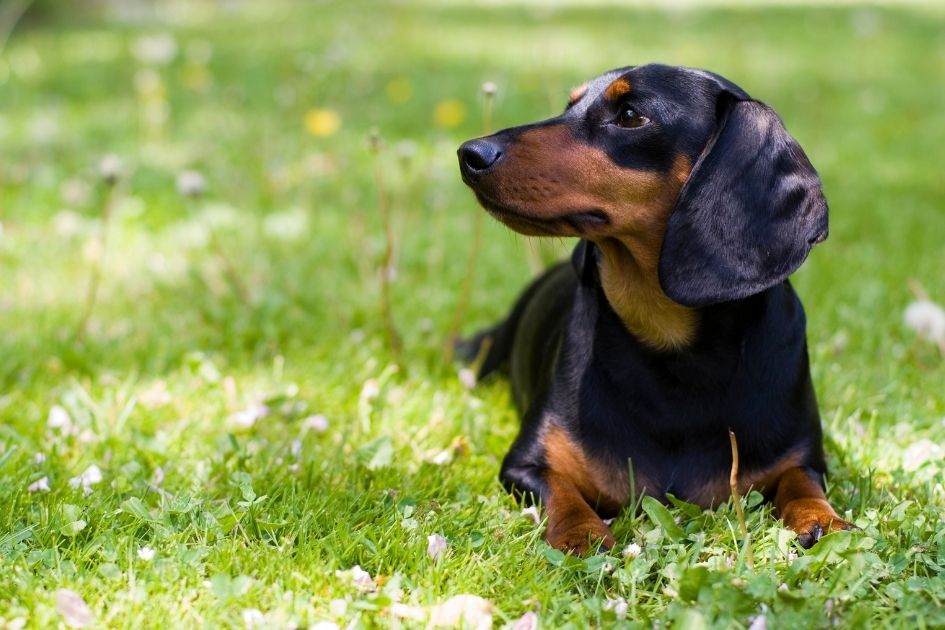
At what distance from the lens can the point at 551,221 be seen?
2605 millimetres

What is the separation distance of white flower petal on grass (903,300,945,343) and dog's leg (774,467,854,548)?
129 cm

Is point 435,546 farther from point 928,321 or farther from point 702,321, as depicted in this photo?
point 928,321

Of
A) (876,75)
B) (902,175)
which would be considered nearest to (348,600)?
(902,175)

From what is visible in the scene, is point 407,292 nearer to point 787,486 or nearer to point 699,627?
point 787,486

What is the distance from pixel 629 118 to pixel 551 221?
0.37 metres

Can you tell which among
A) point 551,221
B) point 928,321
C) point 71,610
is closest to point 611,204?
point 551,221

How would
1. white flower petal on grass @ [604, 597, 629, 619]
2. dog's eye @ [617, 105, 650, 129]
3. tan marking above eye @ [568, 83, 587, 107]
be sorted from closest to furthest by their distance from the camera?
white flower petal on grass @ [604, 597, 629, 619] → dog's eye @ [617, 105, 650, 129] → tan marking above eye @ [568, 83, 587, 107]

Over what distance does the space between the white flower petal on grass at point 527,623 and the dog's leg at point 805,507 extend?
731 millimetres

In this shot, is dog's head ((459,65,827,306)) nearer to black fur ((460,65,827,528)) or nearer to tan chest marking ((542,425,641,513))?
black fur ((460,65,827,528))

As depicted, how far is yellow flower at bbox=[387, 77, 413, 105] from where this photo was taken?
7.34 metres

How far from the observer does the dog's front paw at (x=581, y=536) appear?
97.6 inches

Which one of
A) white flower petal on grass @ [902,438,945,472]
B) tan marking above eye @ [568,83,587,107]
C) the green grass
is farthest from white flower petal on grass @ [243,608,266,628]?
white flower petal on grass @ [902,438,945,472]

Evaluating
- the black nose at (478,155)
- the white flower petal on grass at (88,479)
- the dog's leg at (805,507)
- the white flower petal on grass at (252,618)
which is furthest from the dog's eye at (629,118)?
the white flower petal on grass at (88,479)

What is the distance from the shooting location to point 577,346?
9.90 feet
